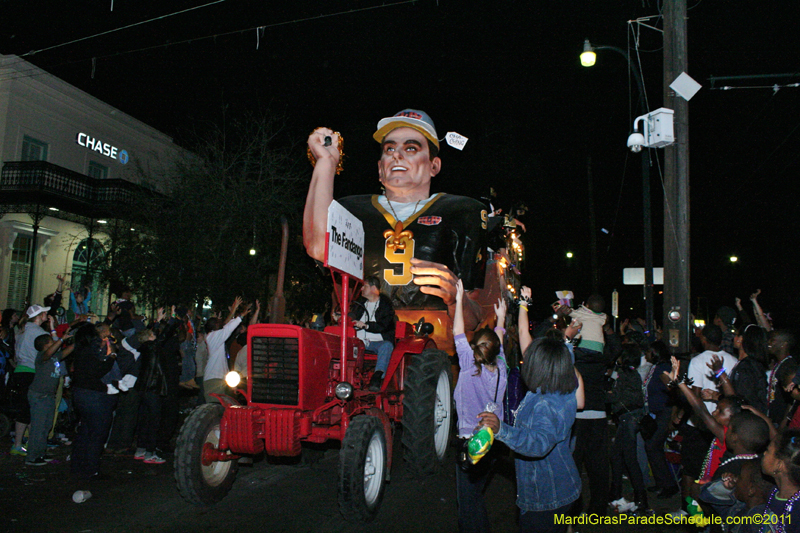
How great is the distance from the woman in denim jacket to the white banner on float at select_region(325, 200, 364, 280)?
101 inches

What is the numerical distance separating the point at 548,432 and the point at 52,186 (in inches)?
759

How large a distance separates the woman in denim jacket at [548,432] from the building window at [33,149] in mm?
20906

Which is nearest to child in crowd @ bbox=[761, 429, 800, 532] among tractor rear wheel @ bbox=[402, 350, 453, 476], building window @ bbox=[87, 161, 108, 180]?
tractor rear wheel @ bbox=[402, 350, 453, 476]

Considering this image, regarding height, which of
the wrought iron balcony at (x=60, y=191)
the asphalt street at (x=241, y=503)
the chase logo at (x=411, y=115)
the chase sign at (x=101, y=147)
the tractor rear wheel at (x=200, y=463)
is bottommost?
the asphalt street at (x=241, y=503)

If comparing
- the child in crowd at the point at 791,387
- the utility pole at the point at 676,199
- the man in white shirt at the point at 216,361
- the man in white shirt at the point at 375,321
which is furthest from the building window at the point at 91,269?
the child in crowd at the point at 791,387

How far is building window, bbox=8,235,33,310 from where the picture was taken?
18.8 metres

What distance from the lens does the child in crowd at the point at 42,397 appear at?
729 cm

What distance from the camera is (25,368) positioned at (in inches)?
328

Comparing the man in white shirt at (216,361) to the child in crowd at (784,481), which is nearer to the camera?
the child in crowd at (784,481)

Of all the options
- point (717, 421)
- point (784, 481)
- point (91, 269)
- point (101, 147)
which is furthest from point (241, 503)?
point (101, 147)

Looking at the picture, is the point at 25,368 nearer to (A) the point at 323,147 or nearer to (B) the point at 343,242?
(A) the point at 323,147

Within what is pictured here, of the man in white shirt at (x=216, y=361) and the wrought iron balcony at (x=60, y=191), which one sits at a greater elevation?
the wrought iron balcony at (x=60, y=191)

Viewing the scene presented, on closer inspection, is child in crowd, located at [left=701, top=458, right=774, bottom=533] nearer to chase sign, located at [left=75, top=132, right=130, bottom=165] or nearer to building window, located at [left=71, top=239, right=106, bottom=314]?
building window, located at [left=71, top=239, right=106, bottom=314]

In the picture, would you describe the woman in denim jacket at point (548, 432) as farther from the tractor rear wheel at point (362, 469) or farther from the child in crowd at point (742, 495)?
the tractor rear wheel at point (362, 469)
